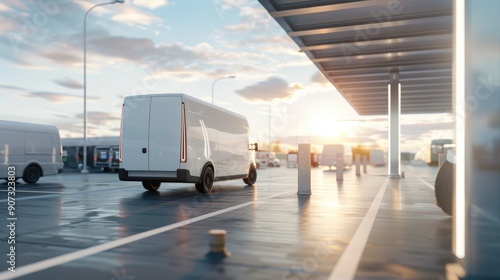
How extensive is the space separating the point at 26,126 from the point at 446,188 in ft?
53.0

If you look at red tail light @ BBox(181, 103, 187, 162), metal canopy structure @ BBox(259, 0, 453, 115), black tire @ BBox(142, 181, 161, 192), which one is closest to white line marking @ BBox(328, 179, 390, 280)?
red tail light @ BBox(181, 103, 187, 162)

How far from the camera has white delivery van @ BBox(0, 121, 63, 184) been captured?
1806 centimetres

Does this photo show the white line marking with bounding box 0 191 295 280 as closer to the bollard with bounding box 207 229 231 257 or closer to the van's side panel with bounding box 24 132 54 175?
the bollard with bounding box 207 229 231 257

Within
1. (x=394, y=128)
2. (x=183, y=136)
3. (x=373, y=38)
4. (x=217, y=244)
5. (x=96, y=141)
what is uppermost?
(x=373, y=38)

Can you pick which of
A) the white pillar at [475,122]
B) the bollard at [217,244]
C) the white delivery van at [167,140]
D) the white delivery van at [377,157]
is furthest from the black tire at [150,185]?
the white delivery van at [377,157]

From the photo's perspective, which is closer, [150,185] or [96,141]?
[150,185]

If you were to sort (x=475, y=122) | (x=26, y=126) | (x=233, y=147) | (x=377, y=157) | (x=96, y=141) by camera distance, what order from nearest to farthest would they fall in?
(x=475, y=122) < (x=233, y=147) < (x=26, y=126) < (x=96, y=141) < (x=377, y=157)

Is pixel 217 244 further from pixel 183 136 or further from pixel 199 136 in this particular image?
pixel 199 136

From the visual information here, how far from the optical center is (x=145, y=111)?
13.4m

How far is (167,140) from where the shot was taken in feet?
43.2

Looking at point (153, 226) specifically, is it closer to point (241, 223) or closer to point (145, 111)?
point (241, 223)

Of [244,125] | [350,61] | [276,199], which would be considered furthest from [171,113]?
[350,61]

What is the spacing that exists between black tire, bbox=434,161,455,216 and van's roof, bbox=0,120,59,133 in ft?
51.4

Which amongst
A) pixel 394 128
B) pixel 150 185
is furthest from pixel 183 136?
pixel 394 128
